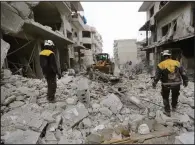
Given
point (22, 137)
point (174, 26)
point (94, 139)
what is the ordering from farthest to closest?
1. point (174, 26)
2. point (94, 139)
3. point (22, 137)

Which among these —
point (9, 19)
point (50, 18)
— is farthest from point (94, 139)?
point (50, 18)

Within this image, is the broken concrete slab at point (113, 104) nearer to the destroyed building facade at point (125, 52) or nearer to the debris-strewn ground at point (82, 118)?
the debris-strewn ground at point (82, 118)

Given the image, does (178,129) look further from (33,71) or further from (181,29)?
(181,29)

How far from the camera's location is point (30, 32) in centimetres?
877

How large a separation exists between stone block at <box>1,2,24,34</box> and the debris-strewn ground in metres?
1.41

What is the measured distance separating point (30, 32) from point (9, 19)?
4251 mm

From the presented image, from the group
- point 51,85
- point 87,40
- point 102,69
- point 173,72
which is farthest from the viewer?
point 87,40

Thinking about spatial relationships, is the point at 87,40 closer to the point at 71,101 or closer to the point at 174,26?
the point at 174,26

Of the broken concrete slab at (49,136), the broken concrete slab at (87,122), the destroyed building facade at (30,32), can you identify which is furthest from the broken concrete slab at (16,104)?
the broken concrete slab at (87,122)

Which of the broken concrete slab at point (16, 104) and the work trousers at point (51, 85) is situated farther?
the work trousers at point (51, 85)

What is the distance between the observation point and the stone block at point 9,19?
4242 mm

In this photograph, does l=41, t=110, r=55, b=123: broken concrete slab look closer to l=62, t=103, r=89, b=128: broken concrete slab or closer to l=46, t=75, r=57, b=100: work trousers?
l=62, t=103, r=89, b=128: broken concrete slab

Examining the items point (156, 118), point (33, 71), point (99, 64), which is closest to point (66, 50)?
point (99, 64)

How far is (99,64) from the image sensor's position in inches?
496
